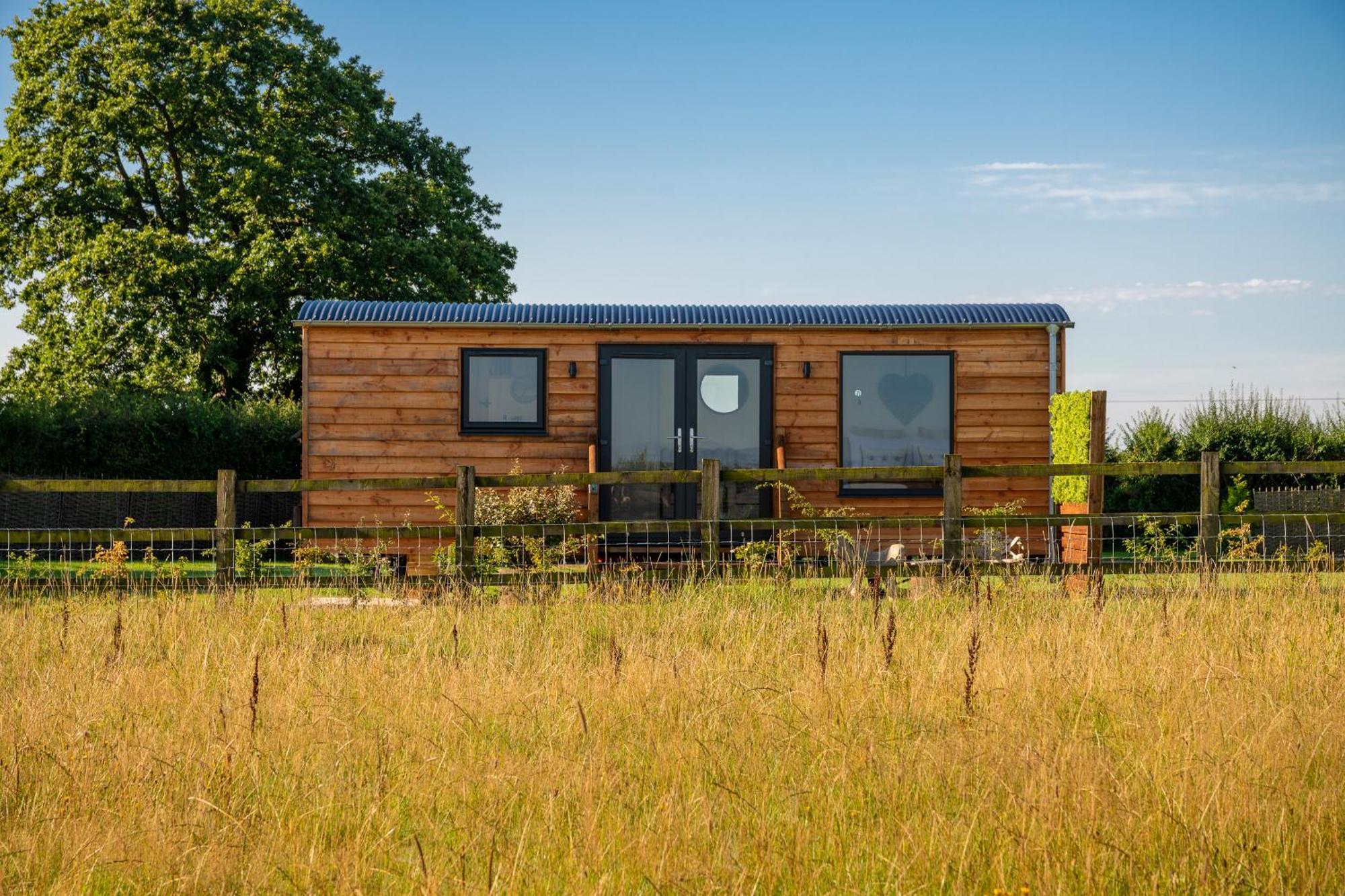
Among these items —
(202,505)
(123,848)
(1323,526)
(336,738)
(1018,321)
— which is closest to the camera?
(123,848)

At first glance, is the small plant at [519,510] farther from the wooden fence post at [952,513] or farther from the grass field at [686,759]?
the grass field at [686,759]

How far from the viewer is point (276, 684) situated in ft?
15.7

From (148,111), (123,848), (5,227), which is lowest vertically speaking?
(123,848)

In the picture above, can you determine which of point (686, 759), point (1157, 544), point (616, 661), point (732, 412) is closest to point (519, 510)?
point (732, 412)

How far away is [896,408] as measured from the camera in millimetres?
11969

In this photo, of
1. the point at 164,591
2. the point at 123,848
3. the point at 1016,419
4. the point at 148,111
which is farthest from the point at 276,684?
the point at 148,111

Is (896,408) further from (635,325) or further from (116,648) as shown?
(116,648)

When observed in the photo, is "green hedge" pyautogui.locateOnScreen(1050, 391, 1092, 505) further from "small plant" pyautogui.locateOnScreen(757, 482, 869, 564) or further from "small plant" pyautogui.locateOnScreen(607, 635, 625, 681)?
"small plant" pyautogui.locateOnScreen(607, 635, 625, 681)

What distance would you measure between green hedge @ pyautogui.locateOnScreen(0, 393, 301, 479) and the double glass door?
6.31m

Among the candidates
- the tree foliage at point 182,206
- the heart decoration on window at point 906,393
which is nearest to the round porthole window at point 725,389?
the heart decoration on window at point 906,393

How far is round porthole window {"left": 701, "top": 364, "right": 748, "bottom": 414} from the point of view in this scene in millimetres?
11867

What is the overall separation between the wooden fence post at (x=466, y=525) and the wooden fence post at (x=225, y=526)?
1503 mm

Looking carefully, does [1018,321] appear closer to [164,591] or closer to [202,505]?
[164,591]

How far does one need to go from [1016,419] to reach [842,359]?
1.81 m
